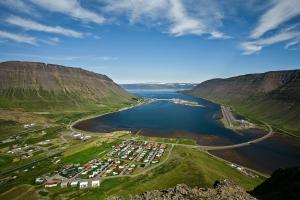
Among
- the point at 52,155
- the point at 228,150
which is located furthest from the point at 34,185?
the point at 228,150

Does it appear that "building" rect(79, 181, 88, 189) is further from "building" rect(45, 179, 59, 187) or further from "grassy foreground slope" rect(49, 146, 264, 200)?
"building" rect(45, 179, 59, 187)

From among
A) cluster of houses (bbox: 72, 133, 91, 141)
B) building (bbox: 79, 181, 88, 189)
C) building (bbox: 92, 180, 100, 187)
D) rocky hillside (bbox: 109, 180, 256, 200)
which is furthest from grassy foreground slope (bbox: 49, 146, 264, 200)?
cluster of houses (bbox: 72, 133, 91, 141)

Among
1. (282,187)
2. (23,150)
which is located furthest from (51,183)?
(282,187)

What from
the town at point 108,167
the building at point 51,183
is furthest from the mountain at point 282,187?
the building at point 51,183

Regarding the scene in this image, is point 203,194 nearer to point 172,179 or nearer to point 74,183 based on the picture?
point 172,179

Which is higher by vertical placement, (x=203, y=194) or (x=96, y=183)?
(x=203, y=194)
